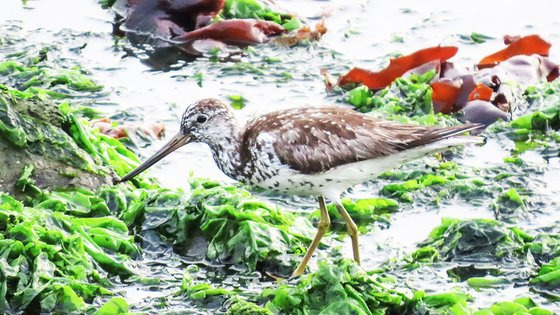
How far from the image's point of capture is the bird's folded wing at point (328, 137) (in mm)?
7059

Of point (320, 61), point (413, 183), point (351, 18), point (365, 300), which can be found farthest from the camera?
point (351, 18)

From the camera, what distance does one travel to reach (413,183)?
8359 millimetres

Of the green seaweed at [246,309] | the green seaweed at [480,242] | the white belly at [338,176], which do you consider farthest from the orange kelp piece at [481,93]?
the green seaweed at [246,309]

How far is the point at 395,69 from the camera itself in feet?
32.7

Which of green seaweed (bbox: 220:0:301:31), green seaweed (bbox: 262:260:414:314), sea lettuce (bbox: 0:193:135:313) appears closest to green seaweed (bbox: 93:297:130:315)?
sea lettuce (bbox: 0:193:135:313)

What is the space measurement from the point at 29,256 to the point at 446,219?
8.41ft

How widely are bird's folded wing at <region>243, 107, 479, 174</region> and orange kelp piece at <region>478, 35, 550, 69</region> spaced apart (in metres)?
3.13

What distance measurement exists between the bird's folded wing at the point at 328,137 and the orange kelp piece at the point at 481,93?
2.36m

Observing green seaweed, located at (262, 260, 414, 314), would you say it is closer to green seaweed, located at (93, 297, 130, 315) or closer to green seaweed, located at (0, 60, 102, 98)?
green seaweed, located at (93, 297, 130, 315)

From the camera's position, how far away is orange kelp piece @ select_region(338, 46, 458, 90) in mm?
9945

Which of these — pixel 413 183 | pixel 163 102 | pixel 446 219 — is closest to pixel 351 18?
pixel 163 102

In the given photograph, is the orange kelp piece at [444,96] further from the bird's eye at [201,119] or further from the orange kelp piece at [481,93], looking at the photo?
the bird's eye at [201,119]

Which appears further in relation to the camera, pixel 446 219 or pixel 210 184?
pixel 210 184

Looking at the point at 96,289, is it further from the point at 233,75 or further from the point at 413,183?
the point at 233,75
